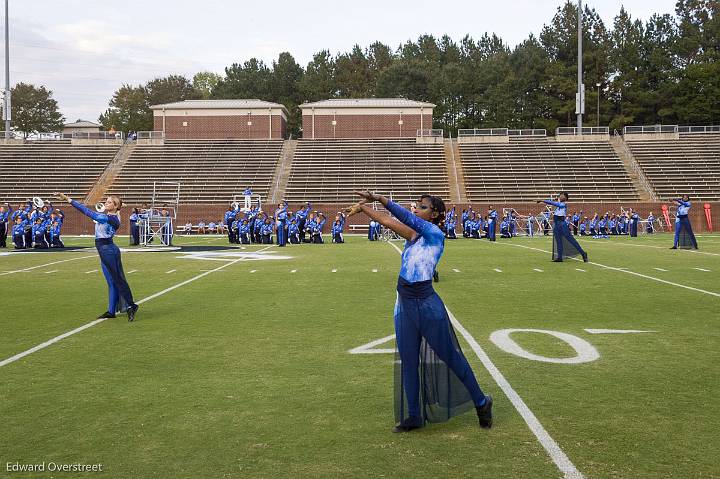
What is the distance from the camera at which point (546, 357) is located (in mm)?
7129

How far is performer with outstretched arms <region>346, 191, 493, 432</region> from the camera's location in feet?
16.2

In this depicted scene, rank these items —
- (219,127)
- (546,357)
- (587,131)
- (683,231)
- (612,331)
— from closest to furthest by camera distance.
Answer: (546,357) → (612,331) → (683,231) → (587,131) → (219,127)

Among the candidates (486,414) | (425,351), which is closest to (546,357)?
(486,414)

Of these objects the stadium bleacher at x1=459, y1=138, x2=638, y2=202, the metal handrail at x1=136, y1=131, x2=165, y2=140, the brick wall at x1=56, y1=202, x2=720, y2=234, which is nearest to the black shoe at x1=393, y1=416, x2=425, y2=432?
the brick wall at x1=56, y1=202, x2=720, y2=234

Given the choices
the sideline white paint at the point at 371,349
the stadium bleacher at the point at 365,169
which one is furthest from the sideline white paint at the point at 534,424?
the stadium bleacher at the point at 365,169

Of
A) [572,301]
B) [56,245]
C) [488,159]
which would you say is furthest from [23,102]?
[572,301]

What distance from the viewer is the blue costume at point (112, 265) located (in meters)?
9.76

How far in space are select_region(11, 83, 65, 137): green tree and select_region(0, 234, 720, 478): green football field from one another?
81207mm

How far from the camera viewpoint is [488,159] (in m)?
52.0

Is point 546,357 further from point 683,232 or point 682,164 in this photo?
point 682,164

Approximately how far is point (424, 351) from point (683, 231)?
21.7m

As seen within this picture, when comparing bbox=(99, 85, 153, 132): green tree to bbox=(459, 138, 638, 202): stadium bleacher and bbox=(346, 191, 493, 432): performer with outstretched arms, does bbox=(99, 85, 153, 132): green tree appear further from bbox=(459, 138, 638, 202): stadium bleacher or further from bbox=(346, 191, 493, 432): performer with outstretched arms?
bbox=(346, 191, 493, 432): performer with outstretched arms

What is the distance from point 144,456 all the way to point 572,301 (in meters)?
8.17

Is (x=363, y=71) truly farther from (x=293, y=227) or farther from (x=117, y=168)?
(x=293, y=227)
